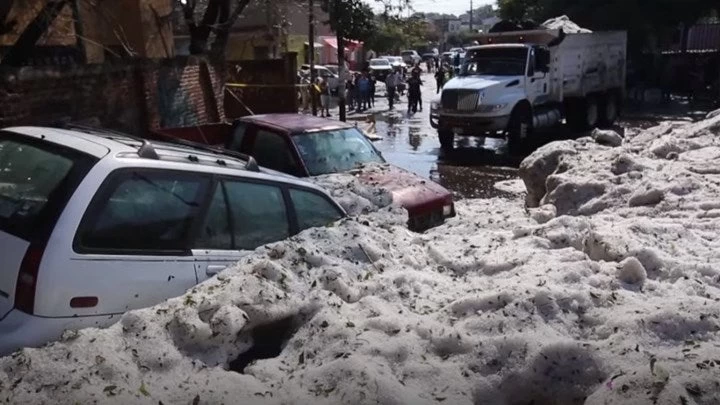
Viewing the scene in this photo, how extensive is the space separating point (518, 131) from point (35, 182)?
51.1ft

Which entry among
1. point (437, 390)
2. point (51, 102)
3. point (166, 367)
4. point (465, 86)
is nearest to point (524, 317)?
point (437, 390)

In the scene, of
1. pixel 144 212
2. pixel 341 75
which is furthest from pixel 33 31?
pixel 341 75

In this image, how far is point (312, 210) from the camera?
209 inches

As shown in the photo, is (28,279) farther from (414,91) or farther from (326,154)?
(414,91)

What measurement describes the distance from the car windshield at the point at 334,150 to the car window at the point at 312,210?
2.70 metres

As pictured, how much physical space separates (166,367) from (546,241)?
320 centimetres

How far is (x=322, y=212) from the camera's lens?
17.6 feet

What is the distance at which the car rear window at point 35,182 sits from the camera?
12.6 ft

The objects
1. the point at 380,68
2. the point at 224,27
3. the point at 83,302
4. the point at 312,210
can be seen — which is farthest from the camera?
the point at 380,68

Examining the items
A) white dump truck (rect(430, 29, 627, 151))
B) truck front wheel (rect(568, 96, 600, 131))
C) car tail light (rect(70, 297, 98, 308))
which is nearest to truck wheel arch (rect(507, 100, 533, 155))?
white dump truck (rect(430, 29, 627, 151))

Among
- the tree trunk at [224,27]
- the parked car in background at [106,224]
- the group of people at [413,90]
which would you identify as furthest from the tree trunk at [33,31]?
the group of people at [413,90]

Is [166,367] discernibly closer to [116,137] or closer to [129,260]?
[129,260]

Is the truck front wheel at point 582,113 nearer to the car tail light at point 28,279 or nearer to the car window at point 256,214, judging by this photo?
the car window at point 256,214

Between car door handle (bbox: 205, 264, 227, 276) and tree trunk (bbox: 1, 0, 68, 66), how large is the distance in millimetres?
6422
